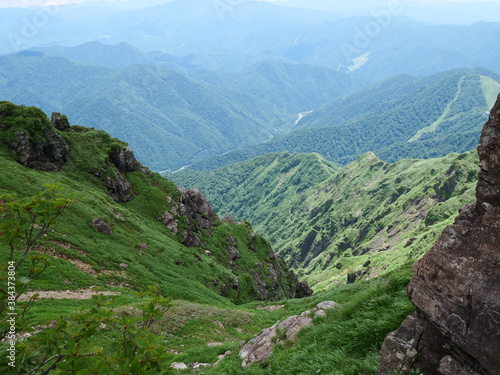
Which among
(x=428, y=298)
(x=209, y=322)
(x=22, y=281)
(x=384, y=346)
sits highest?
(x=22, y=281)

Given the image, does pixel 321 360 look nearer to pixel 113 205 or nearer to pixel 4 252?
A: pixel 4 252

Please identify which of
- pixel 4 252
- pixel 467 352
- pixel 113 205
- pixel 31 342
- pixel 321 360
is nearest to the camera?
pixel 31 342

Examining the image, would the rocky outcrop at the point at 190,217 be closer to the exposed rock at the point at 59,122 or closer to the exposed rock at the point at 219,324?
the exposed rock at the point at 59,122

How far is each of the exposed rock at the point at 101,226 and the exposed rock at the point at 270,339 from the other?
45.1 m

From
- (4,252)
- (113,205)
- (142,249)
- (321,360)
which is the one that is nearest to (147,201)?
(113,205)

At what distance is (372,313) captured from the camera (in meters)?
13.8

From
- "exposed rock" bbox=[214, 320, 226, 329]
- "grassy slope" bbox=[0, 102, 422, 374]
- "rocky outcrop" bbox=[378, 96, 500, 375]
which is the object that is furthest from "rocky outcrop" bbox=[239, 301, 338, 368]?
"exposed rock" bbox=[214, 320, 226, 329]

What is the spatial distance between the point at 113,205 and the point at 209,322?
1605 inches

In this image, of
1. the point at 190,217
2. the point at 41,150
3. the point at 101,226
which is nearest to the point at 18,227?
the point at 101,226

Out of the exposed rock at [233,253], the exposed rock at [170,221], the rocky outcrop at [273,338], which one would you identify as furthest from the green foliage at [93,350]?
the exposed rock at [233,253]

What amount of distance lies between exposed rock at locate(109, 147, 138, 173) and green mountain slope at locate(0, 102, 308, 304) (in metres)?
0.25

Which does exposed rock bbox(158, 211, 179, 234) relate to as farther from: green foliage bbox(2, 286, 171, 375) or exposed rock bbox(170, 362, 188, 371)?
green foliage bbox(2, 286, 171, 375)

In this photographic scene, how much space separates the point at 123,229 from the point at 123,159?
2704cm

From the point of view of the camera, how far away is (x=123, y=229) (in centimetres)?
6206
